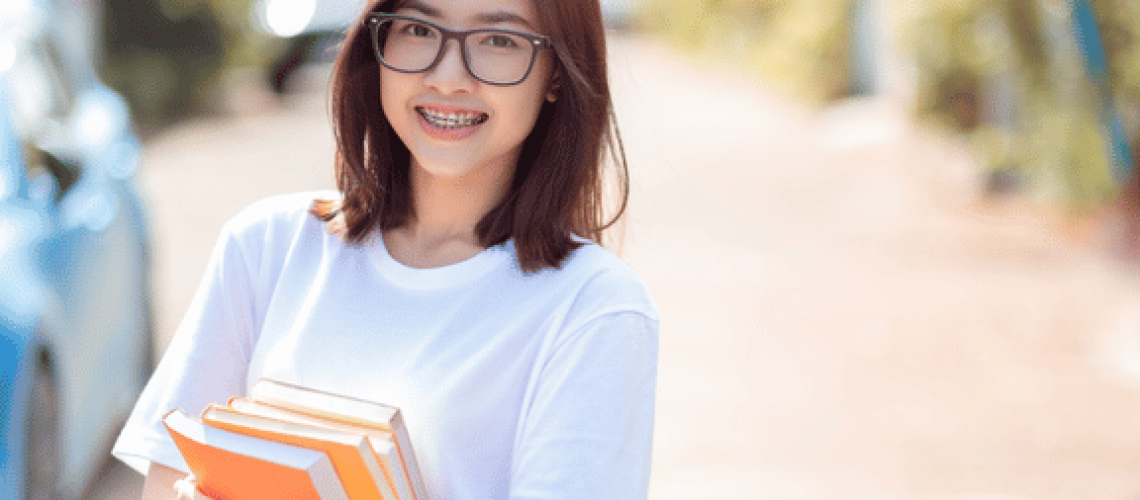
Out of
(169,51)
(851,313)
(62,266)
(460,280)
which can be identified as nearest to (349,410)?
(460,280)

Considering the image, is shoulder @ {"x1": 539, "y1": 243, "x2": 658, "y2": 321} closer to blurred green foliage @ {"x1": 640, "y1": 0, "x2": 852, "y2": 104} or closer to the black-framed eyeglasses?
the black-framed eyeglasses

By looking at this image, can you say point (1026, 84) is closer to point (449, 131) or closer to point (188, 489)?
point (449, 131)

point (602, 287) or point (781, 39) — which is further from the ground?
point (781, 39)

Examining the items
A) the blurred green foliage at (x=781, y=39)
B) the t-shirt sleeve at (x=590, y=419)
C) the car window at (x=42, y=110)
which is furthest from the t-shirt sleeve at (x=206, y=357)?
the blurred green foliage at (x=781, y=39)

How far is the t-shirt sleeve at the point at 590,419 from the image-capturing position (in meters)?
1.44

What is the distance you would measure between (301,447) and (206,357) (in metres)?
0.34

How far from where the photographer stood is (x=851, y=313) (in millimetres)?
7555

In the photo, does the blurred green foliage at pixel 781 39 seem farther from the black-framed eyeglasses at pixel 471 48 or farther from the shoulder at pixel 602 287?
the shoulder at pixel 602 287

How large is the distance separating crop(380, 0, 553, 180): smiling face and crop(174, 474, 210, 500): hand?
496mm

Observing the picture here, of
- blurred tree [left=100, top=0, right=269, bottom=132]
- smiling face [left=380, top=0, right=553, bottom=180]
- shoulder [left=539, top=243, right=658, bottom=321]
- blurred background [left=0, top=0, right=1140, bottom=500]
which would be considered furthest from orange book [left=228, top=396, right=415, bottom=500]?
blurred tree [left=100, top=0, right=269, bottom=132]

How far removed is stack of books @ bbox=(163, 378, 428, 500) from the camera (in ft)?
4.59

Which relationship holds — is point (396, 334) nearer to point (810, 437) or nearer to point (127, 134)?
point (127, 134)

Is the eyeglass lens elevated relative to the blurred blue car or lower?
elevated

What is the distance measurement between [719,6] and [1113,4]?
1688 centimetres
